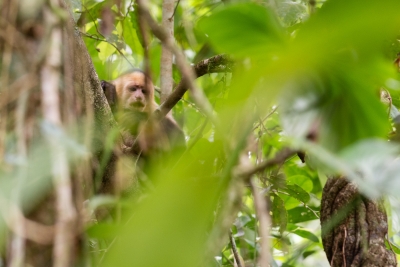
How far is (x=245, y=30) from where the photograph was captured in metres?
0.41

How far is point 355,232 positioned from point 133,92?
2611 millimetres

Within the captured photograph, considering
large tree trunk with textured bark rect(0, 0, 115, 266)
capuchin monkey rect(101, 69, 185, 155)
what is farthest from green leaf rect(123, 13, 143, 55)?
large tree trunk with textured bark rect(0, 0, 115, 266)

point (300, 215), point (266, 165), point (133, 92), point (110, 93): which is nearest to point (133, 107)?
point (133, 92)

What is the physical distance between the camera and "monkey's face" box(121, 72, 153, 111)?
3.44 m

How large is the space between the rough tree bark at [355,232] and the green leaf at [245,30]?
27.4 inches

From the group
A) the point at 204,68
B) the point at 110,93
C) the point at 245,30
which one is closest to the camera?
the point at 245,30

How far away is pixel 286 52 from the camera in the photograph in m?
0.38

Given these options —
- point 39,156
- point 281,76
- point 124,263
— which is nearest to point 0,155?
point 39,156

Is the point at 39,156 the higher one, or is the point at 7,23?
the point at 7,23

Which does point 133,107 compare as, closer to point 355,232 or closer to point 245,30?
point 355,232

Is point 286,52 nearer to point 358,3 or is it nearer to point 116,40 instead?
point 358,3

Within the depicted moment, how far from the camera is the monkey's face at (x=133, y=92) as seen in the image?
11.3 ft

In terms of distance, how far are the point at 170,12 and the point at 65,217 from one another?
1.79 m

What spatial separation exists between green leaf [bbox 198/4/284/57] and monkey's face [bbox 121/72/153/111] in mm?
2950
